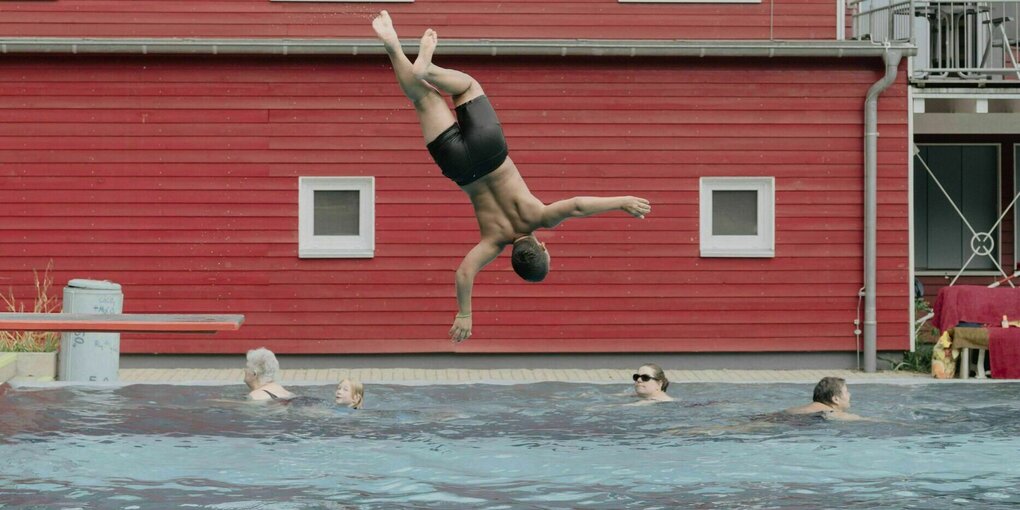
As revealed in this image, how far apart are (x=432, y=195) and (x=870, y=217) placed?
16.4ft

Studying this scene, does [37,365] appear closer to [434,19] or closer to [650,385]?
[434,19]

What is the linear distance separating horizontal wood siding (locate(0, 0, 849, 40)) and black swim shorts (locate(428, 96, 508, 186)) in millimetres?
7858

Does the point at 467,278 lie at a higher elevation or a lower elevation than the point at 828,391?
higher

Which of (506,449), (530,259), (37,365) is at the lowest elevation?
(506,449)

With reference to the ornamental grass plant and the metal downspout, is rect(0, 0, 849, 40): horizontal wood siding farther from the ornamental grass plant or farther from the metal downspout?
the ornamental grass plant

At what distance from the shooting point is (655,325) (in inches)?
682

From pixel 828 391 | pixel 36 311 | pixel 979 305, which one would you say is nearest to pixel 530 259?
pixel 828 391

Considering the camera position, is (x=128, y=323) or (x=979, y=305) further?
(x=979, y=305)

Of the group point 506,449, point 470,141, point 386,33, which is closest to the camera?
point 386,33

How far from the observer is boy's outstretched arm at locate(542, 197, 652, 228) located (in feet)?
30.0

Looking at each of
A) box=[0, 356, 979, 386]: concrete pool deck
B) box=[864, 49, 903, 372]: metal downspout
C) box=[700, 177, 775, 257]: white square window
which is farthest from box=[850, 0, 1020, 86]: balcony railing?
box=[0, 356, 979, 386]: concrete pool deck

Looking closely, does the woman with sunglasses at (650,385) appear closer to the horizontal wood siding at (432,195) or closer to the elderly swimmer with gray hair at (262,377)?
the elderly swimmer with gray hair at (262,377)

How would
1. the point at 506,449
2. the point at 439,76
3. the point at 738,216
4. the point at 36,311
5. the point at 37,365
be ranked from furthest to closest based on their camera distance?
the point at 738,216 → the point at 36,311 → the point at 37,365 → the point at 506,449 → the point at 439,76

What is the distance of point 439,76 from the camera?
925 centimetres
